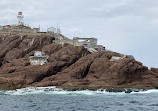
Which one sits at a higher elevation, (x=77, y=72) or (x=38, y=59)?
(x=38, y=59)

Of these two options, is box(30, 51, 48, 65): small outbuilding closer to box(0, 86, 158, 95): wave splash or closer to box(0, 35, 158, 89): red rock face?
box(0, 35, 158, 89): red rock face

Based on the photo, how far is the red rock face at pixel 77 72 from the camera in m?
86.5

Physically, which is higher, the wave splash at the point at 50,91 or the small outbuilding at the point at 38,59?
the small outbuilding at the point at 38,59

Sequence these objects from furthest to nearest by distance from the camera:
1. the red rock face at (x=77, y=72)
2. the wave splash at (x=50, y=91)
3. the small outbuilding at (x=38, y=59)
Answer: the small outbuilding at (x=38, y=59) → the red rock face at (x=77, y=72) → the wave splash at (x=50, y=91)

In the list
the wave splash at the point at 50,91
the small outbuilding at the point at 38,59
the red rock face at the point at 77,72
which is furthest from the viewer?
the small outbuilding at the point at 38,59

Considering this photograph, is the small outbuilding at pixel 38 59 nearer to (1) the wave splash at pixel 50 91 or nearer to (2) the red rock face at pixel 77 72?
(2) the red rock face at pixel 77 72

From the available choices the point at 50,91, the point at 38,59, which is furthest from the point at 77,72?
the point at 38,59

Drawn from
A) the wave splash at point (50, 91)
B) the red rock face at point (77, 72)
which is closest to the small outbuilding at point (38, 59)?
the red rock face at point (77, 72)

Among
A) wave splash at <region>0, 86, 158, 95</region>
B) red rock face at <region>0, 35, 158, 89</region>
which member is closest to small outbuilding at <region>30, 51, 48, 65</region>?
red rock face at <region>0, 35, 158, 89</region>

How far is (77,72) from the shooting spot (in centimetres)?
8981

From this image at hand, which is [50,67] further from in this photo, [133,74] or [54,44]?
[133,74]

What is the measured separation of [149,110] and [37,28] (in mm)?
96081

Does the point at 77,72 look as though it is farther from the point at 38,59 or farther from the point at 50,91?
the point at 38,59

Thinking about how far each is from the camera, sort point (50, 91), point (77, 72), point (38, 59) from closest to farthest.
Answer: point (50, 91)
point (77, 72)
point (38, 59)
